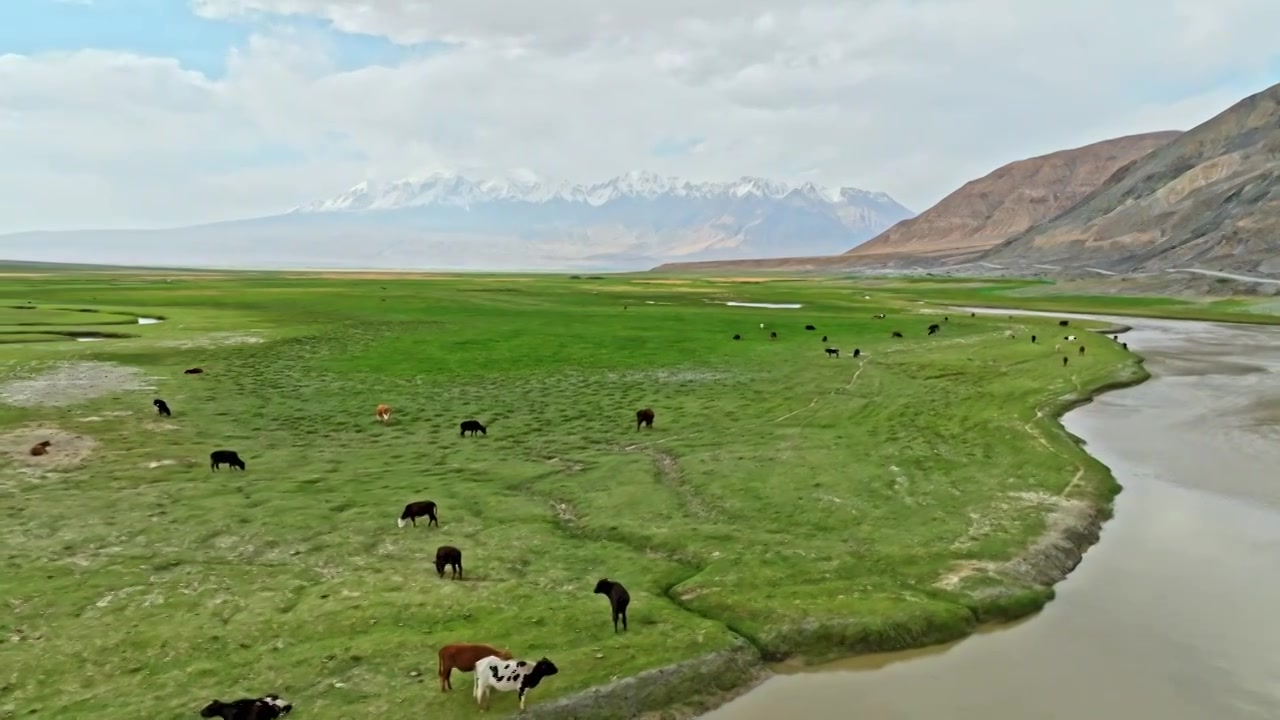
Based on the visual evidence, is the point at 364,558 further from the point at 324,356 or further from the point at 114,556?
the point at 324,356

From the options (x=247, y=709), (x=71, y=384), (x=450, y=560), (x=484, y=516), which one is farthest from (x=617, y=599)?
(x=71, y=384)

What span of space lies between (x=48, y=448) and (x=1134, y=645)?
33679 millimetres

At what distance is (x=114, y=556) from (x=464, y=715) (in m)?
11.5

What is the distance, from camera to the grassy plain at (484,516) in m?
16.0

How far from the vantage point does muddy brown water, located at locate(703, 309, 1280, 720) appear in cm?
1548

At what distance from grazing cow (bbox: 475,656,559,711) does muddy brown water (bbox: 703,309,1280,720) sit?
3.60m

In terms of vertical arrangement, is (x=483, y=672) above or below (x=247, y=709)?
above

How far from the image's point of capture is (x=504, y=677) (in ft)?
46.9

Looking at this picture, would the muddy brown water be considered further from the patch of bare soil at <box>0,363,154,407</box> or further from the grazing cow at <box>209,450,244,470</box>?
the patch of bare soil at <box>0,363,154,407</box>

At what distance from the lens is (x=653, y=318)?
82.5m

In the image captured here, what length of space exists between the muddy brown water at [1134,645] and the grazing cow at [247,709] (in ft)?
25.1

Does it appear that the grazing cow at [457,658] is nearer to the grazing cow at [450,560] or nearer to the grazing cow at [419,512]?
the grazing cow at [450,560]

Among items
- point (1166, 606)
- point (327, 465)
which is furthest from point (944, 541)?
point (327, 465)

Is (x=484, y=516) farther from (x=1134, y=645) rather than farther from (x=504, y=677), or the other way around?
(x=1134, y=645)
